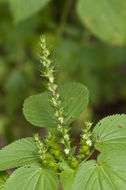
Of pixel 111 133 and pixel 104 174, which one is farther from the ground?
pixel 111 133

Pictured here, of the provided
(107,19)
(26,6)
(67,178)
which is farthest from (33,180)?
(107,19)

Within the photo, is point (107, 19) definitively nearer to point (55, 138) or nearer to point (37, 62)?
point (37, 62)

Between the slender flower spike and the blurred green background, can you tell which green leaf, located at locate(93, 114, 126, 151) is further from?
the blurred green background

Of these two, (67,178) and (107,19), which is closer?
(67,178)

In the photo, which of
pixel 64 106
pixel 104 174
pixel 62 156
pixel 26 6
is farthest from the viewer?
pixel 26 6

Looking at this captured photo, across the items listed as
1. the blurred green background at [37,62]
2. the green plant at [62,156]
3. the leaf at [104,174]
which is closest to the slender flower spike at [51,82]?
the green plant at [62,156]

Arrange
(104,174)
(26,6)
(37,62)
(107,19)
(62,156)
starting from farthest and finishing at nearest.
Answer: (37,62)
(107,19)
(26,6)
(62,156)
(104,174)

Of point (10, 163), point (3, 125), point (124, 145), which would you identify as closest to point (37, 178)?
point (10, 163)
